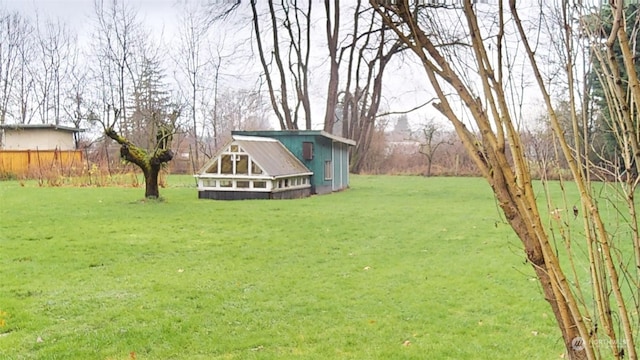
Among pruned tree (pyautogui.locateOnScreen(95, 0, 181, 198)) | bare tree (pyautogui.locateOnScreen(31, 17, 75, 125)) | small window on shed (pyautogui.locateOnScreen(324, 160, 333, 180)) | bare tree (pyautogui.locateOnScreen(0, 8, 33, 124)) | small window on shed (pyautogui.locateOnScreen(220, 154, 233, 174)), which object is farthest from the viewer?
bare tree (pyautogui.locateOnScreen(31, 17, 75, 125))

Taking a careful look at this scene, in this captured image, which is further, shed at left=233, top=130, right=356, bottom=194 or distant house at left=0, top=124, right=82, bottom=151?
distant house at left=0, top=124, right=82, bottom=151

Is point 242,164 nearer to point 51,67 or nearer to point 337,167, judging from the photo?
point 337,167

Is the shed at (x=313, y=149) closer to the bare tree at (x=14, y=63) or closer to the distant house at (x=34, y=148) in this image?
the distant house at (x=34, y=148)

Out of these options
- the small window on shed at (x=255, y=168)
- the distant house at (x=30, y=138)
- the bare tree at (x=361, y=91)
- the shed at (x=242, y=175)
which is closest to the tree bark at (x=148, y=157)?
the shed at (x=242, y=175)

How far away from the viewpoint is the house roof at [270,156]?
38.3ft

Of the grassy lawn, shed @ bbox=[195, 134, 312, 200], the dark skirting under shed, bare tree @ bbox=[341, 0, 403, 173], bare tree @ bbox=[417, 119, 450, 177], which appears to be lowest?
the grassy lawn

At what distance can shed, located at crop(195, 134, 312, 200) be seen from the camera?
455 inches

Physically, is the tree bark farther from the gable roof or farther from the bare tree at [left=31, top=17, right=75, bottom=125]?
the bare tree at [left=31, top=17, right=75, bottom=125]

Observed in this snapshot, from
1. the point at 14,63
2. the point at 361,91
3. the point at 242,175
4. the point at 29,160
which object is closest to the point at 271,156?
the point at 242,175

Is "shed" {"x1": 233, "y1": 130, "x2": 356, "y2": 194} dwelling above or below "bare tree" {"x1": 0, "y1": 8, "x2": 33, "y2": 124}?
below

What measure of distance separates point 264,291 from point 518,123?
320 centimetres

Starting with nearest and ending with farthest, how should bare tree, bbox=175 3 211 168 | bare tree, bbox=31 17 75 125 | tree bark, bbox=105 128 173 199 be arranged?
tree bark, bbox=105 128 173 199 → bare tree, bbox=31 17 75 125 → bare tree, bbox=175 3 211 168

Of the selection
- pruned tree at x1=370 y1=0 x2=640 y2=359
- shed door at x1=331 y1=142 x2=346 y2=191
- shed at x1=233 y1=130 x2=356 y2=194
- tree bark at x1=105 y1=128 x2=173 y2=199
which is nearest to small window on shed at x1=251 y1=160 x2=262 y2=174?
tree bark at x1=105 y1=128 x2=173 y2=199

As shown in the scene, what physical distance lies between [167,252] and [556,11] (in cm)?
505
